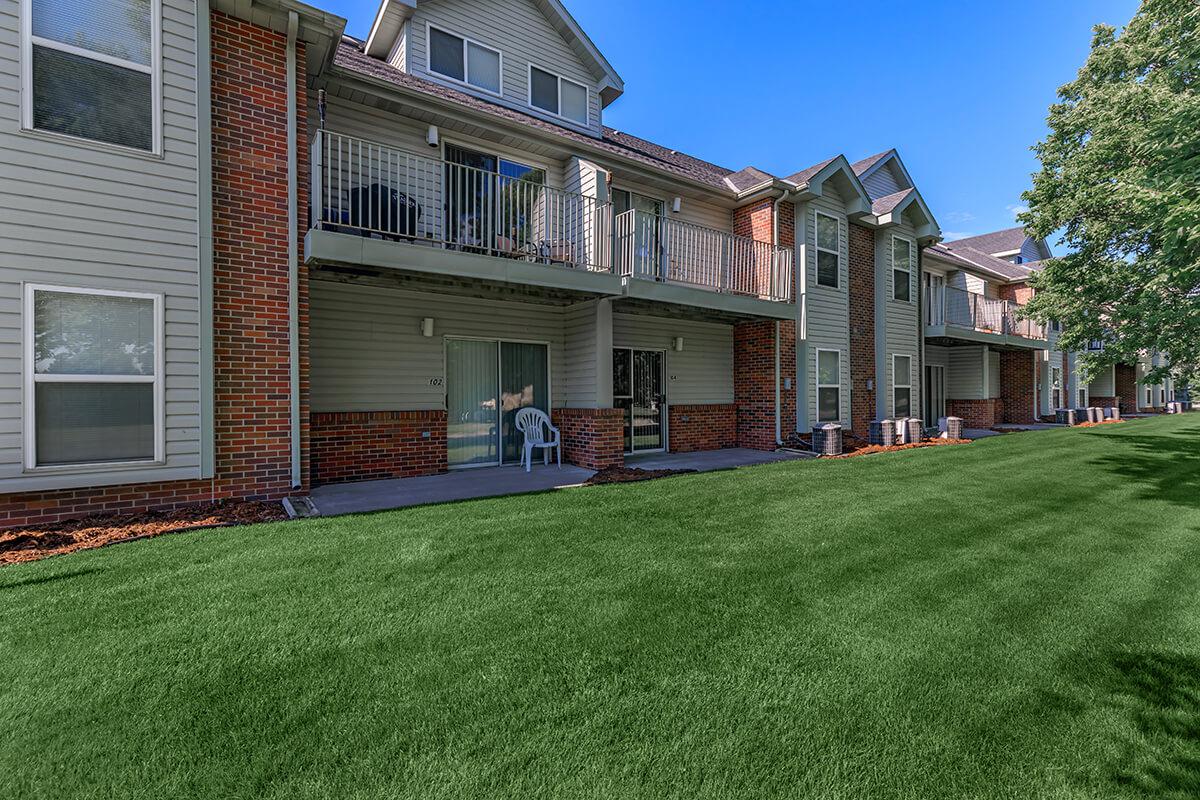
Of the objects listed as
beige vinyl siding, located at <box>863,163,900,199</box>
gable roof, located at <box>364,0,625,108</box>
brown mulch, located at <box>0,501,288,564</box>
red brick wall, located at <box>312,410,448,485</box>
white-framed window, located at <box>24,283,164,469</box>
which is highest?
gable roof, located at <box>364,0,625,108</box>

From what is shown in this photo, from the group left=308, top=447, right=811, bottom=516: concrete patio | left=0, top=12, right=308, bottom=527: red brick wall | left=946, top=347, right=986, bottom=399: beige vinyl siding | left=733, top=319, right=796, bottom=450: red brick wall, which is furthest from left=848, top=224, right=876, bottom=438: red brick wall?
left=0, top=12, right=308, bottom=527: red brick wall

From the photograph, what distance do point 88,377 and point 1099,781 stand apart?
7848 millimetres

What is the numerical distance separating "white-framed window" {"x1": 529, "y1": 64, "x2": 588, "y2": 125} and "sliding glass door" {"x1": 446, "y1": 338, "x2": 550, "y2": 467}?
5278 mm

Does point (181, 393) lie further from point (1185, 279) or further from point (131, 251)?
point (1185, 279)

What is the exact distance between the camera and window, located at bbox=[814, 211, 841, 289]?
12188 millimetres

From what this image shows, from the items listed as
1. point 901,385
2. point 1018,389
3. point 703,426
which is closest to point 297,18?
point 703,426

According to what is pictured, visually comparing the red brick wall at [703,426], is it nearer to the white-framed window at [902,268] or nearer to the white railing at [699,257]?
the white railing at [699,257]

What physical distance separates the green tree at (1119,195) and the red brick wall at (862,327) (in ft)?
13.6

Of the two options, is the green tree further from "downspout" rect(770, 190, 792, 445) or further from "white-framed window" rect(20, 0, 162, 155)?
"white-framed window" rect(20, 0, 162, 155)

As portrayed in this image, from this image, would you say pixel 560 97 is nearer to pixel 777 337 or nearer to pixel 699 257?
pixel 699 257

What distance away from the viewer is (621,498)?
6387mm

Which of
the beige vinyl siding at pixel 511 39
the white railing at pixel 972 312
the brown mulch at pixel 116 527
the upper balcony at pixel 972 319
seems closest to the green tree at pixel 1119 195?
the upper balcony at pixel 972 319

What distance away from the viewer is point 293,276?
20.5 feet

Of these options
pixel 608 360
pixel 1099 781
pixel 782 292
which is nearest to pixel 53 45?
pixel 608 360
